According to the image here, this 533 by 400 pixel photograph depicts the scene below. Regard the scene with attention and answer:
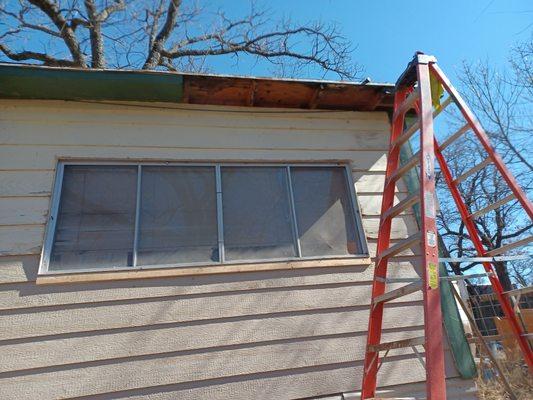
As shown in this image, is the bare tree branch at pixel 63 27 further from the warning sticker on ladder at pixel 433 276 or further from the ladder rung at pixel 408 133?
the warning sticker on ladder at pixel 433 276

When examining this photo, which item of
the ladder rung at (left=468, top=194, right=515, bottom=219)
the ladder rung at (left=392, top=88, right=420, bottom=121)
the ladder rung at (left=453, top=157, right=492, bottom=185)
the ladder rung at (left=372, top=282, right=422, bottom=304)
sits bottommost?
the ladder rung at (left=372, top=282, right=422, bottom=304)

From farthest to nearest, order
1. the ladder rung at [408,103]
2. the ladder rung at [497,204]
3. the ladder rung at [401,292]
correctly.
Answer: the ladder rung at [408,103]
the ladder rung at [497,204]
the ladder rung at [401,292]

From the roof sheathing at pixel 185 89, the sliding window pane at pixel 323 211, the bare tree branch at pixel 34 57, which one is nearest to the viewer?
the roof sheathing at pixel 185 89

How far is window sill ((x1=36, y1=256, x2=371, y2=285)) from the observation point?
2676 mm

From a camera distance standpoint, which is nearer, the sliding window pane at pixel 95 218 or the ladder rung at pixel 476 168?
the ladder rung at pixel 476 168

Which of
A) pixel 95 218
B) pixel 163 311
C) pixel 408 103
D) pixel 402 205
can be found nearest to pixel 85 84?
pixel 95 218

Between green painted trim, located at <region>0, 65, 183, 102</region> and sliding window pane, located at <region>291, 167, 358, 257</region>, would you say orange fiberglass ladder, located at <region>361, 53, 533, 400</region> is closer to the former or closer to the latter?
sliding window pane, located at <region>291, 167, 358, 257</region>

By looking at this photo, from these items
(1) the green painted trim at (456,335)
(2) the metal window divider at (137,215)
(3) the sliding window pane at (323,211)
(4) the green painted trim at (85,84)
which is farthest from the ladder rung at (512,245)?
(4) the green painted trim at (85,84)

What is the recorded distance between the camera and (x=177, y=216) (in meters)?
3.11

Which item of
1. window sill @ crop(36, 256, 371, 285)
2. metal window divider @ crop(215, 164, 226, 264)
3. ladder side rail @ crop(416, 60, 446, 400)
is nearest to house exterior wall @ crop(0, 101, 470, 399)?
window sill @ crop(36, 256, 371, 285)

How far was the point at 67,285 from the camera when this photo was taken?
8.76 ft

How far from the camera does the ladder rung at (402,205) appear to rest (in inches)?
77.6

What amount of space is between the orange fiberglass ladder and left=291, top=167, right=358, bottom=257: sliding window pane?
89cm

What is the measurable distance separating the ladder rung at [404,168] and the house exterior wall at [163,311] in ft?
3.26
